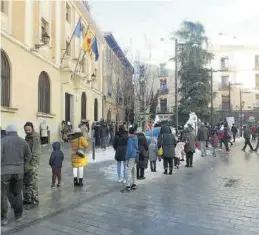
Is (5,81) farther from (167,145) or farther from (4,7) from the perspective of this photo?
(167,145)

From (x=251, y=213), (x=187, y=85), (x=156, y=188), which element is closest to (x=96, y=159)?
(x=156, y=188)

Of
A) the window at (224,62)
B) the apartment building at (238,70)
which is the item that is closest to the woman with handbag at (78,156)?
the apartment building at (238,70)

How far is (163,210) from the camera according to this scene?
697 centimetres

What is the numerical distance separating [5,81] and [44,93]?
17.3 feet

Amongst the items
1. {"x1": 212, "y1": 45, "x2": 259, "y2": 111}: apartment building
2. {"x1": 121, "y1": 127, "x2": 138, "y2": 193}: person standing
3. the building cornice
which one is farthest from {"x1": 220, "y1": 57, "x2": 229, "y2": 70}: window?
{"x1": 121, "y1": 127, "x2": 138, "y2": 193}: person standing

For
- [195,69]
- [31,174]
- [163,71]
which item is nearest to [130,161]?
[31,174]

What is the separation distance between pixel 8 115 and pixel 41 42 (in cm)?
575

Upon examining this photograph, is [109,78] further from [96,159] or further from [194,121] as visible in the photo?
[96,159]

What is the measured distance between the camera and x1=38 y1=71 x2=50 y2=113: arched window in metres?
21.7

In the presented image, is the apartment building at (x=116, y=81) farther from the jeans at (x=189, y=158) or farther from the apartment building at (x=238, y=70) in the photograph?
the apartment building at (x=238, y=70)

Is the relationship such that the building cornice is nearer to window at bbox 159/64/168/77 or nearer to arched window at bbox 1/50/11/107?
arched window at bbox 1/50/11/107

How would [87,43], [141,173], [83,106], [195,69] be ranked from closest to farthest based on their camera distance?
[141,173] → [87,43] → [83,106] → [195,69]

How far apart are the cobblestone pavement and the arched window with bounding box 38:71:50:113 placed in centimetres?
1204

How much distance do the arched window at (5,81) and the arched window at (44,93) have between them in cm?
417
